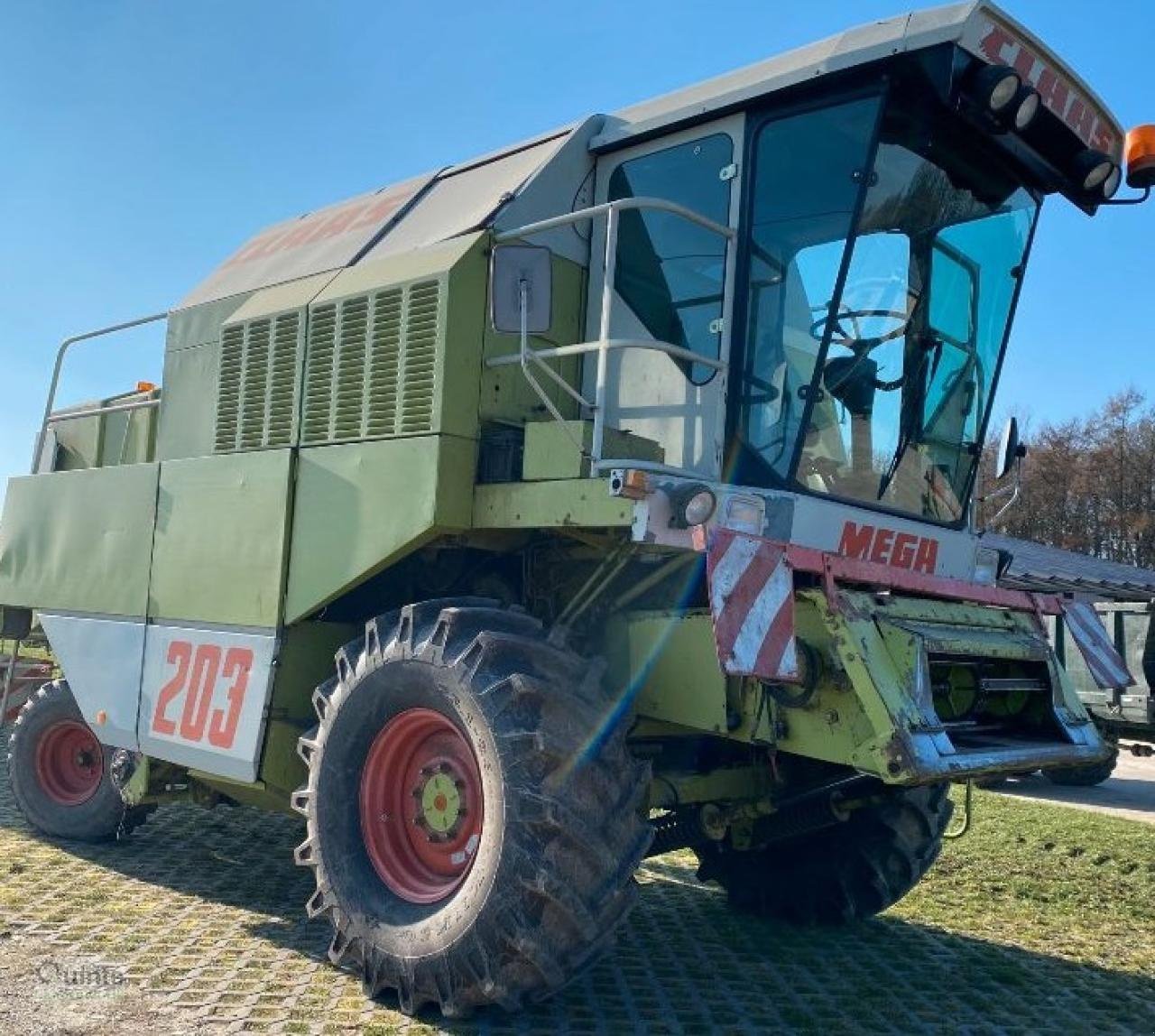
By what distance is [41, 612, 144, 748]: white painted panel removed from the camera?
220 inches

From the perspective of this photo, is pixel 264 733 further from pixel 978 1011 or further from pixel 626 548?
pixel 978 1011

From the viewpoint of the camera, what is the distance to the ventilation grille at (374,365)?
177 inches

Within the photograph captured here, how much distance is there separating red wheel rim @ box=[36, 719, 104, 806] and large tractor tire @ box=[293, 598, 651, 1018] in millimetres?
2806

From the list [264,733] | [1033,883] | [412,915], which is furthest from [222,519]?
[1033,883]

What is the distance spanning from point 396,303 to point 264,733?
6.22ft

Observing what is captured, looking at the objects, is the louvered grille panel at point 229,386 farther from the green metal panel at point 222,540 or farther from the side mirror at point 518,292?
the side mirror at point 518,292

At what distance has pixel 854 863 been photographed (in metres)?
5.16

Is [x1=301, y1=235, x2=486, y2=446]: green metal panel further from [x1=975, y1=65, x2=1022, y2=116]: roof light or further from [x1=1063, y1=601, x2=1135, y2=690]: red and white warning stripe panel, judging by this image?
[x1=1063, y1=601, x2=1135, y2=690]: red and white warning stripe panel

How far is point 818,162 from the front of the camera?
4.26 metres

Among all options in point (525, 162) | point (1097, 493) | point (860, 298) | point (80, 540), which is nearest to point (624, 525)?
point (860, 298)

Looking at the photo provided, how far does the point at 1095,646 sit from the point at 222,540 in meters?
3.94

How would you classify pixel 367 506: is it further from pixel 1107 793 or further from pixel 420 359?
pixel 1107 793

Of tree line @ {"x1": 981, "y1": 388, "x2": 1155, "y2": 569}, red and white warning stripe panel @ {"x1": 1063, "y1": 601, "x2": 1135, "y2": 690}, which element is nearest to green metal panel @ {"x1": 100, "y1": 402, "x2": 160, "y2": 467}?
red and white warning stripe panel @ {"x1": 1063, "y1": 601, "x2": 1135, "y2": 690}

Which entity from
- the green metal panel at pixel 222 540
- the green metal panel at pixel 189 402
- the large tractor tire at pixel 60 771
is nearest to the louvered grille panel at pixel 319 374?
the green metal panel at pixel 222 540
